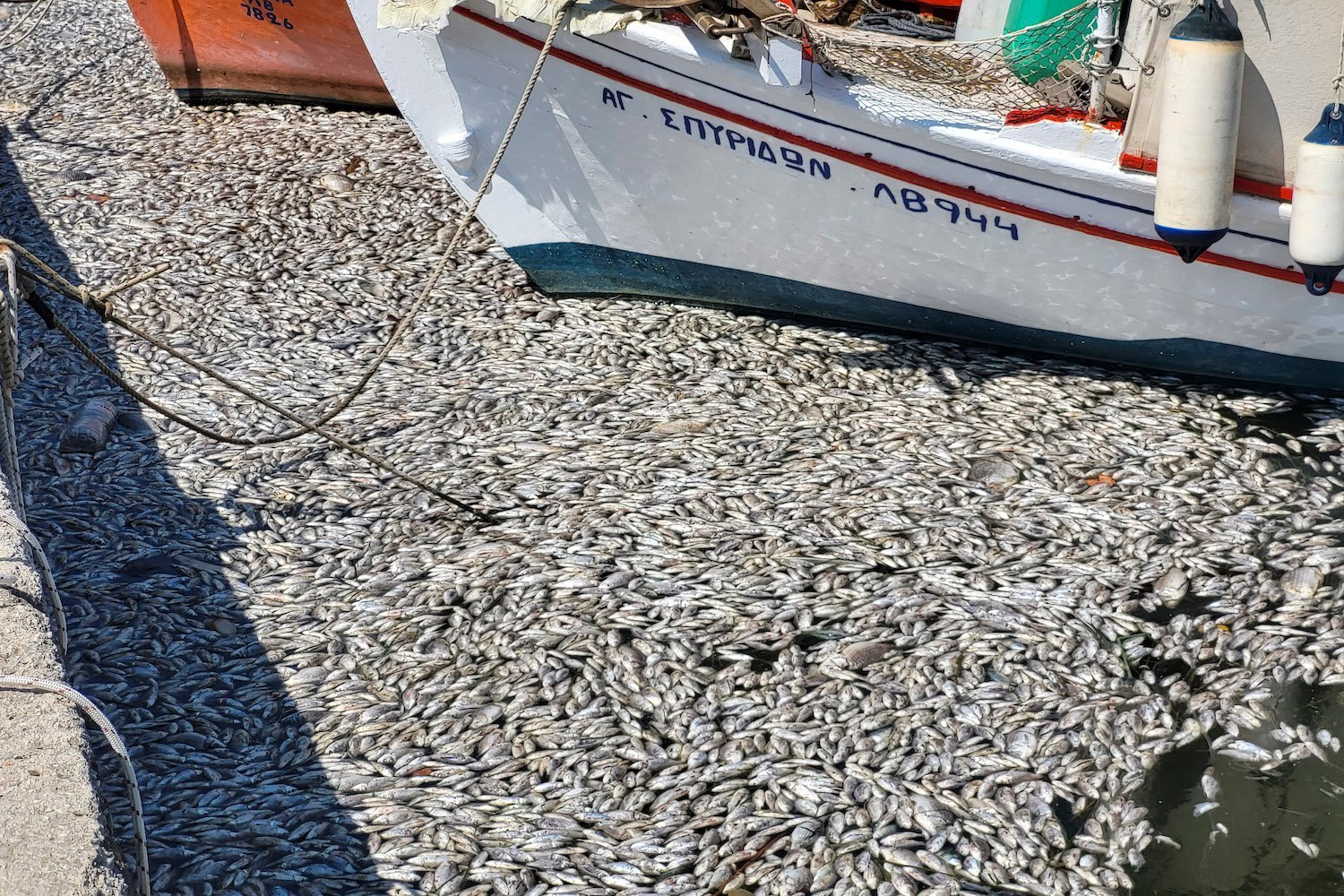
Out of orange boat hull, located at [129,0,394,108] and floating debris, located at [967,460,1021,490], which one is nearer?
floating debris, located at [967,460,1021,490]

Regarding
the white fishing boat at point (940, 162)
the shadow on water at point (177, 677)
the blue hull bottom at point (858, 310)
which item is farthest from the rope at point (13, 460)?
the blue hull bottom at point (858, 310)

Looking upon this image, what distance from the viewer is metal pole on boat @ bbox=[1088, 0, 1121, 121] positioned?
5.73m

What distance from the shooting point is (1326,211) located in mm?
5281

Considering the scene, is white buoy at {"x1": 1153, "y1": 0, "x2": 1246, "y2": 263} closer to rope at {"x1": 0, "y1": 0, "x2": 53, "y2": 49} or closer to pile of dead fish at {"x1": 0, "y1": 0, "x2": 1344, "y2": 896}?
pile of dead fish at {"x1": 0, "y1": 0, "x2": 1344, "y2": 896}

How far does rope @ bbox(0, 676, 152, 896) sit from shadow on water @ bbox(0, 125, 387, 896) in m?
0.09

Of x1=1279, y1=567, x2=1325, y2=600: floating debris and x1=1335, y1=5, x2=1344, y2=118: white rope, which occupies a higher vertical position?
A: x1=1335, y1=5, x2=1344, y2=118: white rope

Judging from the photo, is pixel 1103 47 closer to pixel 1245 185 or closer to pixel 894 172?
pixel 1245 185

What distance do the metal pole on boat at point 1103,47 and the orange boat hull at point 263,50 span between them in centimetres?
640

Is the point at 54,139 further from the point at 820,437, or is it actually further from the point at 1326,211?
the point at 1326,211

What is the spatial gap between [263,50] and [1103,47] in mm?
7459

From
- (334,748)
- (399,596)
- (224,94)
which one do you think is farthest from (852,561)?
(224,94)

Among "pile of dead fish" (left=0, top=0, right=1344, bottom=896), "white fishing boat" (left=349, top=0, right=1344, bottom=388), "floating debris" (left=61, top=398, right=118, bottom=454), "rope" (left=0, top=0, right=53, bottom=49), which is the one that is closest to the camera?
"pile of dead fish" (left=0, top=0, right=1344, bottom=896)

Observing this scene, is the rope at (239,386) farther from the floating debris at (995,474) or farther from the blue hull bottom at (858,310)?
the floating debris at (995,474)

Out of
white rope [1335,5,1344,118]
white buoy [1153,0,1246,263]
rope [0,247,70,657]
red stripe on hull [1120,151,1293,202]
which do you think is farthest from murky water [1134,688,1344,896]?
rope [0,247,70,657]
